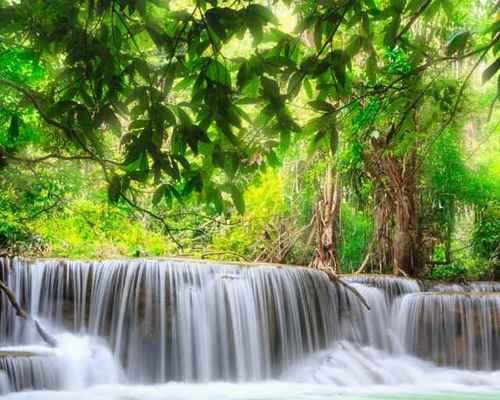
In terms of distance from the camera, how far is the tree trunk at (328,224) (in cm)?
1302

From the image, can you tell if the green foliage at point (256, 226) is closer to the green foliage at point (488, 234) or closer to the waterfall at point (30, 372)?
the green foliage at point (488, 234)

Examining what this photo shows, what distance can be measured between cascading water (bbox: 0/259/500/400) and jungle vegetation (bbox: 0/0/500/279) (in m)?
0.95

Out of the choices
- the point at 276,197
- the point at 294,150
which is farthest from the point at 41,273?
the point at 276,197

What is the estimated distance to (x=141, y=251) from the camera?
14359 mm

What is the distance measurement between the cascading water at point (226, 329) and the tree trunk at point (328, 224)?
163 centimetres

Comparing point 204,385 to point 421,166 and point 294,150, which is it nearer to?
point 294,150

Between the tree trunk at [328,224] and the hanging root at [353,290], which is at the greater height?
the tree trunk at [328,224]

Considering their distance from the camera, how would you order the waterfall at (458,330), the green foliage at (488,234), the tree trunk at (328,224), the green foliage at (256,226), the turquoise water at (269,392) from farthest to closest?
1. the green foliage at (488,234)
2. the green foliage at (256,226)
3. the tree trunk at (328,224)
4. the waterfall at (458,330)
5. the turquoise water at (269,392)

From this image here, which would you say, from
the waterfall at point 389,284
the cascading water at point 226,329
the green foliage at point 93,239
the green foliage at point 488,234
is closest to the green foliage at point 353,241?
the green foliage at point 488,234

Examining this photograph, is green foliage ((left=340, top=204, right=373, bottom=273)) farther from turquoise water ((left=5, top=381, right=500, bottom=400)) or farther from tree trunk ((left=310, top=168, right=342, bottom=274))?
turquoise water ((left=5, top=381, right=500, bottom=400))

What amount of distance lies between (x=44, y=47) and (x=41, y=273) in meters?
8.07

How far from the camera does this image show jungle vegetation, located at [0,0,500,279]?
209 cm

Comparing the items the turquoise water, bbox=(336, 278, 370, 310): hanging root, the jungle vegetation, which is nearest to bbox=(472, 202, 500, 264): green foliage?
the jungle vegetation

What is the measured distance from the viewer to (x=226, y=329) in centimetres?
1020
